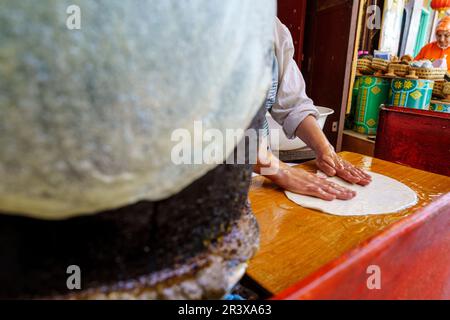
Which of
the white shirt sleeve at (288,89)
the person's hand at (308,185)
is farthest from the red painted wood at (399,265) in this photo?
the white shirt sleeve at (288,89)

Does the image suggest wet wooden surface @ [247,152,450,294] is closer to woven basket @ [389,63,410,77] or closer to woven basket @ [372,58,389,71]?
woven basket @ [389,63,410,77]

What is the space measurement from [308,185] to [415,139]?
106cm

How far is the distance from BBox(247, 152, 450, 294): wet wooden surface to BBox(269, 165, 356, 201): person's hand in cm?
5

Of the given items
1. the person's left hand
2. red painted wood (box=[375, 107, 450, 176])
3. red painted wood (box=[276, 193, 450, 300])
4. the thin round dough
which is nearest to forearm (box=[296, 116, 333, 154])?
the person's left hand

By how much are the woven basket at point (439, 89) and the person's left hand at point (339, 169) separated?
289 centimetres

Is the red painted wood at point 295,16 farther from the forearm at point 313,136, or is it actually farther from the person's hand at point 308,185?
the person's hand at point 308,185

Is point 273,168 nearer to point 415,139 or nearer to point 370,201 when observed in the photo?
point 370,201

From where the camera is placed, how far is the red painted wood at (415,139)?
1839 millimetres

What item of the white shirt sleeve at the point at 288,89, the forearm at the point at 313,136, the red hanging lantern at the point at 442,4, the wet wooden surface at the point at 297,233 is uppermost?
the red hanging lantern at the point at 442,4

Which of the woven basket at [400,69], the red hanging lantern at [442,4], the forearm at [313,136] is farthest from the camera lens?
the red hanging lantern at [442,4]

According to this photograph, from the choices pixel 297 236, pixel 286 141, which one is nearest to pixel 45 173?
pixel 297 236

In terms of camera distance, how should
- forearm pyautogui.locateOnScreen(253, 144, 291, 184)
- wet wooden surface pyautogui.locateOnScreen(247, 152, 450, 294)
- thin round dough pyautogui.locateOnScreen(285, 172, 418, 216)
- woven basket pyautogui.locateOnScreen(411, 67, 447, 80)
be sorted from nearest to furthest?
wet wooden surface pyautogui.locateOnScreen(247, 152, 450, 294) < thin round dough pyautogui.locateOnScreen(285, 172, 418, 216) < forearm pyautogui.locateOnScreen(253, 144, 291, 184) < woven basket pyautogui.locateOnScreen(411, 67, 447, 80)

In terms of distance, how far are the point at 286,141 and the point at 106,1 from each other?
2.25 m

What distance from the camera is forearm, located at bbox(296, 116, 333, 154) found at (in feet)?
5.28
